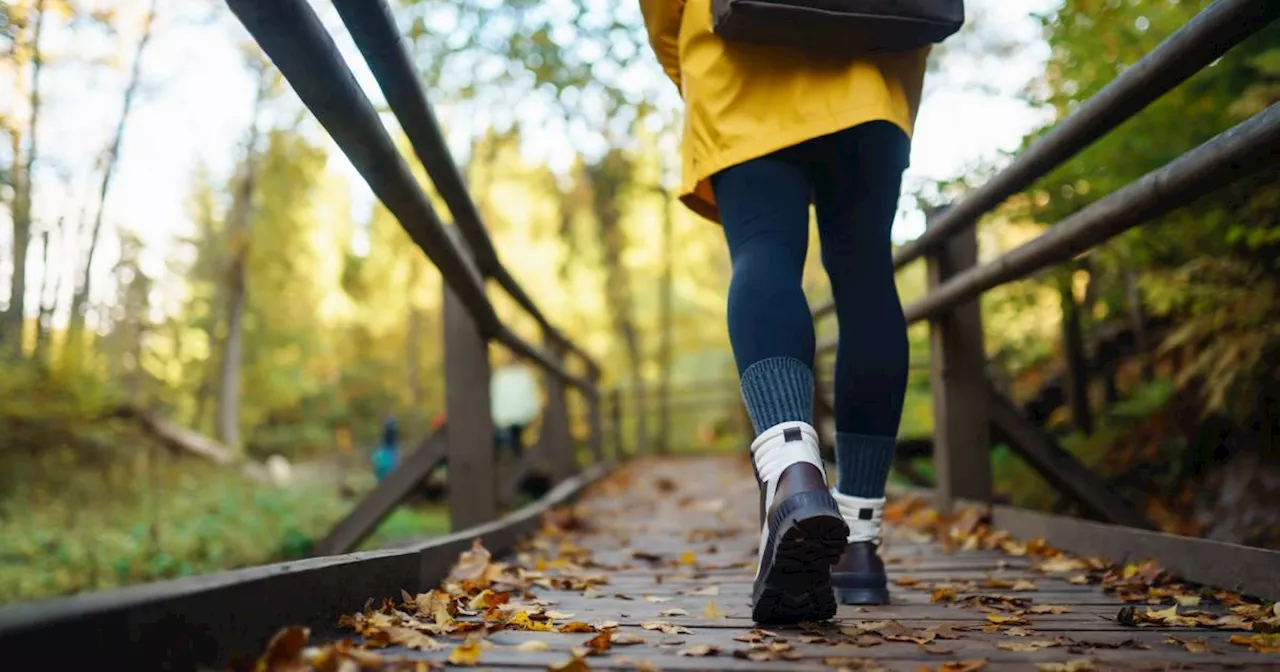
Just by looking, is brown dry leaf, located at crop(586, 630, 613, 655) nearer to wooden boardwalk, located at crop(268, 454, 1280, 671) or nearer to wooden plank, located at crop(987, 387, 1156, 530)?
wooden boardwalk, located at crop(268, 454, 1280, 671)

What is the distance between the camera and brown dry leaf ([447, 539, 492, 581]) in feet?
7.15

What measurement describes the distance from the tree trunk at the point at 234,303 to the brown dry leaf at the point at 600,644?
48.6 feet

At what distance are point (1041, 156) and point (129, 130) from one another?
10842mm

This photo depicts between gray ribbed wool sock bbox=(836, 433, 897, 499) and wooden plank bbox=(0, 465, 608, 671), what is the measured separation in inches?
35.6

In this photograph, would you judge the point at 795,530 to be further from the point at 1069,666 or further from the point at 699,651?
the point at 1069,666

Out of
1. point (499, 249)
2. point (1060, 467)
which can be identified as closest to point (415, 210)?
point (1060, 467)

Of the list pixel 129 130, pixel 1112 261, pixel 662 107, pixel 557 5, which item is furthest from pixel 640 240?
pixel 1112 261

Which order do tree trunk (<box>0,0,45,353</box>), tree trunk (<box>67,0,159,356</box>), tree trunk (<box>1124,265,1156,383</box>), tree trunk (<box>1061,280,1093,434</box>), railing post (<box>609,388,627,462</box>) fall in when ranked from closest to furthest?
tree trunk (<box>1124,265,1156,383</box>) → tree trunk (<box>1061,280,1093,434</box>) → tree trunk (<box>0,0,45,353</box>) → tree trunk (<box>67,0,159,356</box>) → railing post (<box>609,388,627,462</box>)

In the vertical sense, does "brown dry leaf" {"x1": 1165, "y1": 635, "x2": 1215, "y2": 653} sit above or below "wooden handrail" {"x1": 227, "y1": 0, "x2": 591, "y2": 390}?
below

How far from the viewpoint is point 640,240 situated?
1900cm

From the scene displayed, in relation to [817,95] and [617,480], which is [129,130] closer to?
[617,480]

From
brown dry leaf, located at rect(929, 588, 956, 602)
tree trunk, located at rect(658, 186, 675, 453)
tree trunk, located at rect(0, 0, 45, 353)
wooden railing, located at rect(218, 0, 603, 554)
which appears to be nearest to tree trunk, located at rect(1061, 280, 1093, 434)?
wooden railing, located at rect(218, 0, 603, 554)

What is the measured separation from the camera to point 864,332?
6.57ft

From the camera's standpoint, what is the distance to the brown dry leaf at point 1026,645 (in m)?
1.42
